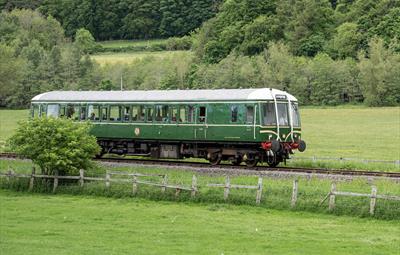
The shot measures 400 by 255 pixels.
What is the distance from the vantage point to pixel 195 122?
3772cm

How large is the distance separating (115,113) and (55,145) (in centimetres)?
836

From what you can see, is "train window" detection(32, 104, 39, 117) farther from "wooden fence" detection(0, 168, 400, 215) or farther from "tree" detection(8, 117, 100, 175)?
"wooden fence" detection(0, 168, 400, 215)

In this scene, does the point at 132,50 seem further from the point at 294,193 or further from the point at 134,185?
the point at 294,193

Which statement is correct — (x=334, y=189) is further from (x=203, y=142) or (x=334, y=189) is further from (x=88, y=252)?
(x=203, y=142)

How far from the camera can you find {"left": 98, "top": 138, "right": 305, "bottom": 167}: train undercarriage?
35.9 meters

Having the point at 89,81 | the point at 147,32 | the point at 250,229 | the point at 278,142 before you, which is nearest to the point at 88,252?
the point at 250,229

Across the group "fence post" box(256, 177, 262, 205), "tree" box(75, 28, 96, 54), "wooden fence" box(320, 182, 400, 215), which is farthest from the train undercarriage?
"tree" box(75, 28, 96, 54)

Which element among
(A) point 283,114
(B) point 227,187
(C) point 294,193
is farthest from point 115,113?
(C) point 294,193

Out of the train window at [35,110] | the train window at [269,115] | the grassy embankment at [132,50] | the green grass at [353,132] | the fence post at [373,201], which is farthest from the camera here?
the grassy embankment at [132,50]

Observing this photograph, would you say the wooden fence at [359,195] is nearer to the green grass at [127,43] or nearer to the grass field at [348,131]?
the grass field at [348,131]

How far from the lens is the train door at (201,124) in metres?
37.3

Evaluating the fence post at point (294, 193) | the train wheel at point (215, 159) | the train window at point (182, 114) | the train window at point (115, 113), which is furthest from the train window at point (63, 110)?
the fence post at point (294, 193)

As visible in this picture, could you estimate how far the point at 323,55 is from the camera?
120125mm

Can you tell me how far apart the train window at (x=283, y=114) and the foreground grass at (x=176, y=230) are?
856 cm
